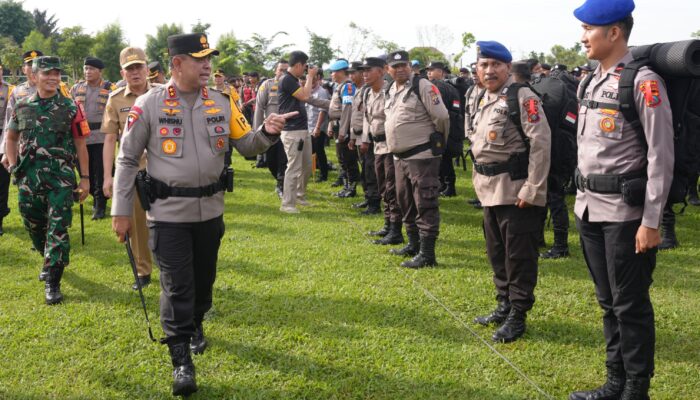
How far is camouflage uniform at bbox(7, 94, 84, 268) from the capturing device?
5.53 metres

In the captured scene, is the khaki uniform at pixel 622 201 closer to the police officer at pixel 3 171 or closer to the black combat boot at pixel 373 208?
the black combat boot at pixel 373 208

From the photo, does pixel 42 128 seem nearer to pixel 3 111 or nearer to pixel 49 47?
pixel 3 111

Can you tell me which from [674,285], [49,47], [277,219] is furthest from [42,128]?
[49,47]

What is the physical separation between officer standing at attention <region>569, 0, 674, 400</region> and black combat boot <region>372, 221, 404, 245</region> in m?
4.08

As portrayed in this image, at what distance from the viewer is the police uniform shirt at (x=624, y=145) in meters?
2.94

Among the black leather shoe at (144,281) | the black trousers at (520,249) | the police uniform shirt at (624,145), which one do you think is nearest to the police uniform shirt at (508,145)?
the black trousers at (520,249)

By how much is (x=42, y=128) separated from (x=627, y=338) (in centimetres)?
524

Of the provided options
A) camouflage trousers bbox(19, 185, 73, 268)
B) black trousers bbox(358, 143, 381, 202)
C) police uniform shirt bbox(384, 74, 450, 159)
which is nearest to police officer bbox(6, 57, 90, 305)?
camouflage trousers bbox(19, 185, 73, 268)

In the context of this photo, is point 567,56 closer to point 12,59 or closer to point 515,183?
point 12,59

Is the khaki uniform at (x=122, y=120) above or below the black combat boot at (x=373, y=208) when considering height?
above

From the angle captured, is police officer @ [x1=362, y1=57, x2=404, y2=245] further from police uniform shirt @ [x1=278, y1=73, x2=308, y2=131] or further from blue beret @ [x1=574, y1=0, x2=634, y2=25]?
blue beret @ [x1=574, y1=0, x2=634, y2=25]

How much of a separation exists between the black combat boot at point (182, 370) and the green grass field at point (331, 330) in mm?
114

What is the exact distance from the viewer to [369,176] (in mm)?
9094

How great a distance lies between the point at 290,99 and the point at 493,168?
5.08 meters
